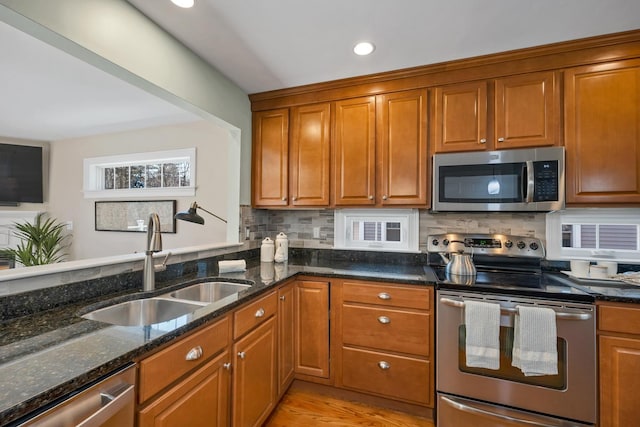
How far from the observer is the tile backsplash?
2.27 m

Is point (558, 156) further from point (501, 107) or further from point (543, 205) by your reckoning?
point (501, 107)

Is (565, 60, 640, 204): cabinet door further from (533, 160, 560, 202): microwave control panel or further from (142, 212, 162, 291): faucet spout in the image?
(142, 212, 162, 291): faucet spout

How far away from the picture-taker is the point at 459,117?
2158 mm

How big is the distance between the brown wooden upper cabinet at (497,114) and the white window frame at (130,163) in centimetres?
272

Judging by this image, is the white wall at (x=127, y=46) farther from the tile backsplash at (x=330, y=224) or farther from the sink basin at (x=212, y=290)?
the sink basin at (x=212, y=290)

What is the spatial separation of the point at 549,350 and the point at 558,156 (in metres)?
1.20

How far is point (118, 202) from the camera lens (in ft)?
12.9

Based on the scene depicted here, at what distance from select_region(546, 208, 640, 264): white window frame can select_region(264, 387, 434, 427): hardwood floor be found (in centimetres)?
155

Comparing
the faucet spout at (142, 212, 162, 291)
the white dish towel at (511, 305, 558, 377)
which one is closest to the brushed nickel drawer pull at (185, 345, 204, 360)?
the faucet spout at (142, 212, 162, 291)

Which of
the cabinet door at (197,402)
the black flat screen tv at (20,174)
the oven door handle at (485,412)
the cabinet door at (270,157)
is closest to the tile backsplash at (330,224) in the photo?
the cabinet door at (270,157)

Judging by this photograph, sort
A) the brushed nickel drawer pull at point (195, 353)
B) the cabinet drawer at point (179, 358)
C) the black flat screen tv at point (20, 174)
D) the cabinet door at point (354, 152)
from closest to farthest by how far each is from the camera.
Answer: the cabinet drawer at point (179, 358)
the brushed nickel drawer pull at point (195, 353)
the cabinet door at point (354, 152)
the black flat screen tv at point (20, 174)

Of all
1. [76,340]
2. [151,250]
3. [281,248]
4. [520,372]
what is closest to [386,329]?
[520,372]

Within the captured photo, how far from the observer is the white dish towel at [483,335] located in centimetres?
165

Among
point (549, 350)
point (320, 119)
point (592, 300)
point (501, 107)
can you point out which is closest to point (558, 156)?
point (501, 107)
